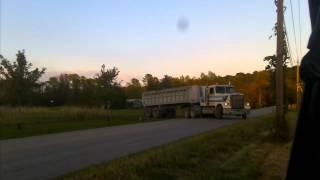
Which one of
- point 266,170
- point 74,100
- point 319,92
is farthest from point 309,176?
point 74,100

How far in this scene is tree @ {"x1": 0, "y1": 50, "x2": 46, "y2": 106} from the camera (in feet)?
223

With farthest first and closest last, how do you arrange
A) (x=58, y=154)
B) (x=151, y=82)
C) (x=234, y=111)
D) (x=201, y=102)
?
(x=151, y=82)
(x=201, y=102)
(x=234, y=111)
(x=58, y=154)

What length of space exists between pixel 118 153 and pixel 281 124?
840 centimetres

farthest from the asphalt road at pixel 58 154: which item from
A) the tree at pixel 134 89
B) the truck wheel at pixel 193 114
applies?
the tree at pixel 134 89

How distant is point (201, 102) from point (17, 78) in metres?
26.5

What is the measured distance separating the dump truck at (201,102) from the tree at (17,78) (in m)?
18.1

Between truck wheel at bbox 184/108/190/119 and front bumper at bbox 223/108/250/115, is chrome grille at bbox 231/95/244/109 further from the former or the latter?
→ truck wheel at bbox 184/108/190/119

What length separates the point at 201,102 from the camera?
5162 cm

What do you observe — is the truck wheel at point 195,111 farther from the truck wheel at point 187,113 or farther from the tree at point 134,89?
the tree at point 134,89

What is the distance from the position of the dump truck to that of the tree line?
15.9 ft

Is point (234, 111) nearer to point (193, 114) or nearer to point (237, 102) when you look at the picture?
point (237, 102)

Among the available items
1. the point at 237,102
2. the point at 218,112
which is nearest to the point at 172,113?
the point at 218,112

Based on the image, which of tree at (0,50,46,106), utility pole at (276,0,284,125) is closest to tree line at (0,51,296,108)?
tree at (0,50,46,106)

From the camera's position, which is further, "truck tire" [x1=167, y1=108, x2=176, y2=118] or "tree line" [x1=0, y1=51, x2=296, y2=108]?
"tree line" [x1=0, y1=51, x2=296, y2=108]
